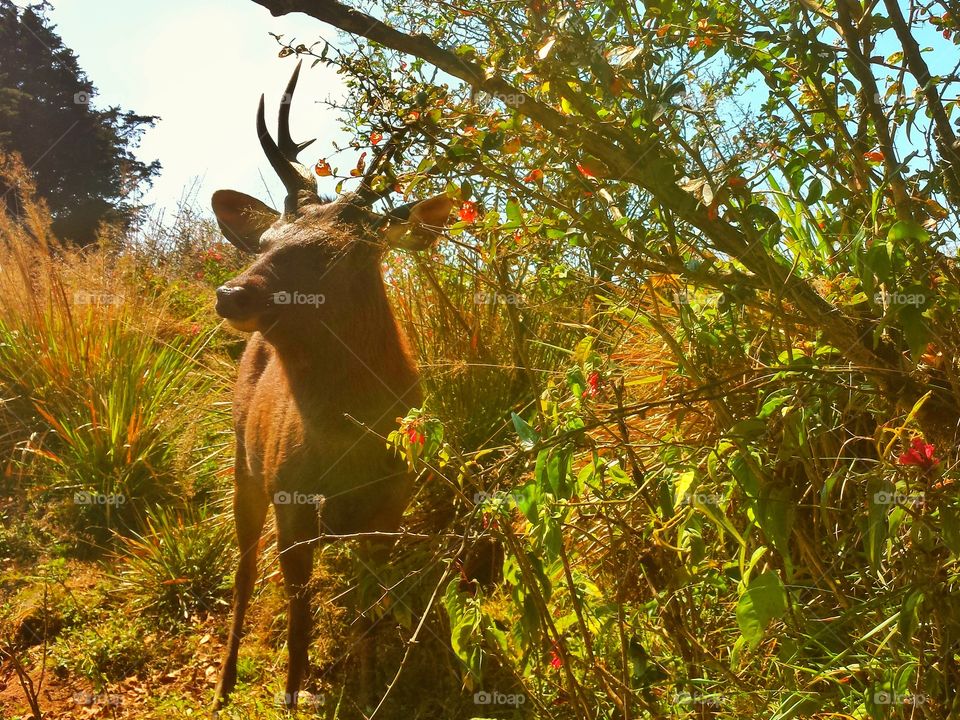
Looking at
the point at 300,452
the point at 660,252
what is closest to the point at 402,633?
the point at 300,452

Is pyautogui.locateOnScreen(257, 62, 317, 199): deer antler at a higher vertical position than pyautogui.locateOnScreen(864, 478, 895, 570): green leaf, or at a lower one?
higher

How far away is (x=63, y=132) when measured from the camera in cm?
1009

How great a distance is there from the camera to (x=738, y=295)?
209 cm

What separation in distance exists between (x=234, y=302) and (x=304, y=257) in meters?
0.45

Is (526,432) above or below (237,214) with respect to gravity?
below

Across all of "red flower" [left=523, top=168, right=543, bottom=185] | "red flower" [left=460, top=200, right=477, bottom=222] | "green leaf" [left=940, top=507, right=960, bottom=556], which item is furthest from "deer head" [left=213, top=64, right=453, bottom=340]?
"green leaf" [left=940, top=507, right=960, bottom=556]

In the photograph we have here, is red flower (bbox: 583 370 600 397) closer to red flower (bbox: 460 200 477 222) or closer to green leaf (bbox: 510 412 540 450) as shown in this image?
green leaf (bbox: 510 412 540 450)

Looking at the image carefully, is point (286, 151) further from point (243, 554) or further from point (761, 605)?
point (761, 605)

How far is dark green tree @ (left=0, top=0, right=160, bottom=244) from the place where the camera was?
9320 millimetres

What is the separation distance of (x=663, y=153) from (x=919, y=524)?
111 centimetres

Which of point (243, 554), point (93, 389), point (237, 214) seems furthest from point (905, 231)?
point (93, 389)

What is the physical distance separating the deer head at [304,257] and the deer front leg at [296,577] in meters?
0.87

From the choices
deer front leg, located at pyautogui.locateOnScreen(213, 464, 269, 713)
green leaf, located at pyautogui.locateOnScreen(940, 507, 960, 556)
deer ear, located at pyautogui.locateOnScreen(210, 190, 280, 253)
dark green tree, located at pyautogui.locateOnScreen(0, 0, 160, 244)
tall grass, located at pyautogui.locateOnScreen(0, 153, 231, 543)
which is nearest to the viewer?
green leaf, located at pyautogui.locateOnScreen(940, 507, 960, 556)

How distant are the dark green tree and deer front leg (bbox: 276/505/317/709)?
21.0ft
